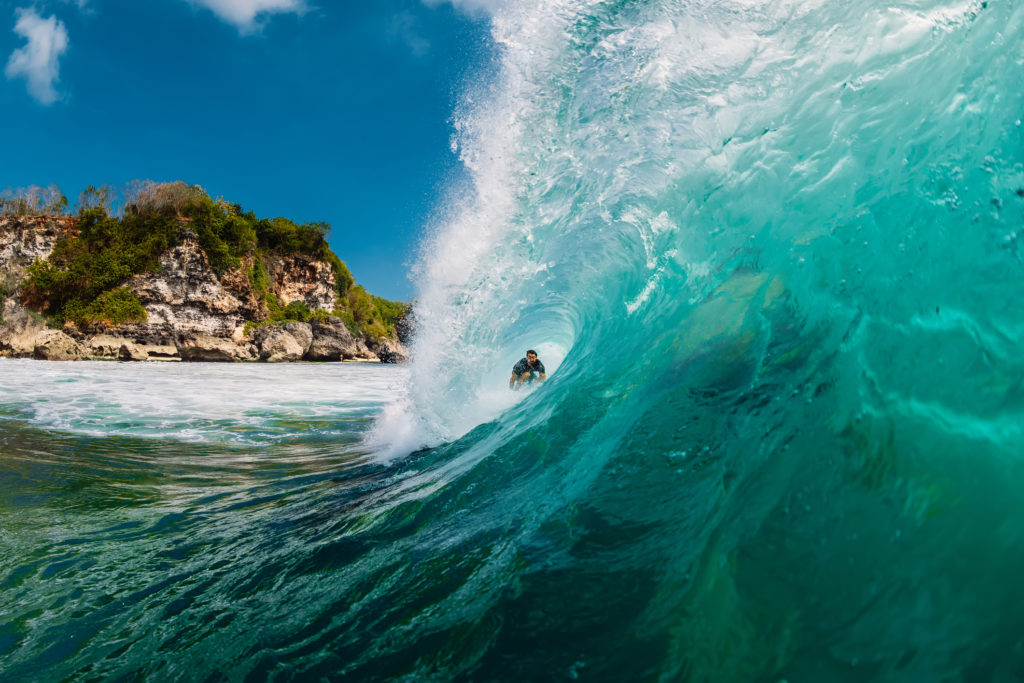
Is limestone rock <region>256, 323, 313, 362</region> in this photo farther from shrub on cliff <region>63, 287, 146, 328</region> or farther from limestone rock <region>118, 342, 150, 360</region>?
shrub on cliff <region>63, 287, 146, 328</region>

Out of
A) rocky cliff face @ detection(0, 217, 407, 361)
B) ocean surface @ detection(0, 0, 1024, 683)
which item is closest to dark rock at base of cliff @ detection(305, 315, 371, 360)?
rocky cliff face @ detection(0, 217, 407, 361)

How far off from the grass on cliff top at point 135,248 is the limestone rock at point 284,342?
6.00ft

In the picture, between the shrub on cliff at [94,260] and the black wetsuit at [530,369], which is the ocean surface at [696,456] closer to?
the black wetsuit at [530,369]

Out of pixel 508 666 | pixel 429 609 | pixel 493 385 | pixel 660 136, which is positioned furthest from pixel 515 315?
pixel 508 666

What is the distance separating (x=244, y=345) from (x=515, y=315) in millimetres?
43620

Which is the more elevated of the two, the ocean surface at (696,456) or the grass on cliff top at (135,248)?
the grass on cliff top at (135,248)

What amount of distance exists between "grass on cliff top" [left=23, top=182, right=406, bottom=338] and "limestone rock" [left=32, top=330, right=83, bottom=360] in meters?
1.66

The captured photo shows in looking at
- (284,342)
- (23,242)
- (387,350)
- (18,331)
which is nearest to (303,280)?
(284,342)

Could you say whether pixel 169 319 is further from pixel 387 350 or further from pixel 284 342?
pixel 387 350

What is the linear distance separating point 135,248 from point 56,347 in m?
9.62

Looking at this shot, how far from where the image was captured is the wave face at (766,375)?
4.84 ft

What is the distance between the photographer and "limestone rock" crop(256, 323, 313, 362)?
44.9 metres

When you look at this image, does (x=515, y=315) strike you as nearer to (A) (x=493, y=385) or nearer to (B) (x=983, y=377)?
(A) (x=493, y=385)

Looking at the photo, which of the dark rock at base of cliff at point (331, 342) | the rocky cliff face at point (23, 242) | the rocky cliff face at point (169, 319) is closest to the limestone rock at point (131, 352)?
the rocky cliff face at point (169, 319)
